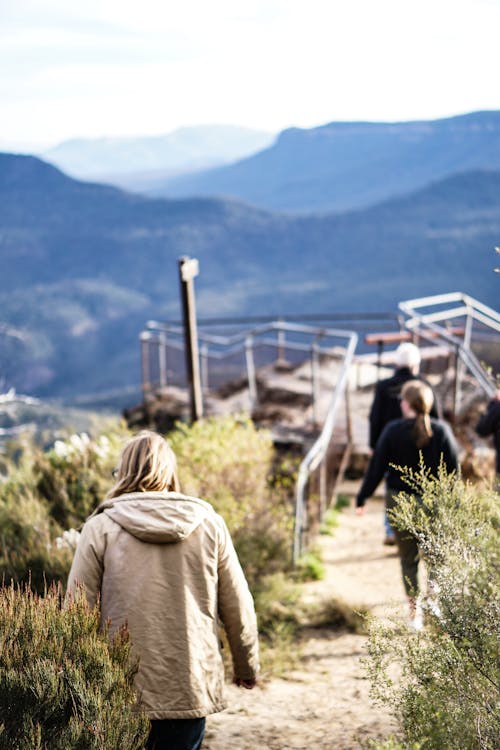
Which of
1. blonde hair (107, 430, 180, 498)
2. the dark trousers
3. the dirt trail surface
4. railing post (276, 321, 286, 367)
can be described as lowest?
the dirt trail surface

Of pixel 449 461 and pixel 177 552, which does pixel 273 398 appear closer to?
pixel 449 461

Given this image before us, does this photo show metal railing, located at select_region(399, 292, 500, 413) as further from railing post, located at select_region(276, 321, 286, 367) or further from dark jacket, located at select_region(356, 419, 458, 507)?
dark jacket, located at select_region(356, 419, 458, 507)

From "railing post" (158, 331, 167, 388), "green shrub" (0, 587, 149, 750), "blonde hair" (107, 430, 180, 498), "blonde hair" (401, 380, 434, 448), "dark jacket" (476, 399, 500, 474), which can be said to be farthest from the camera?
"railing post" (158, 331, 167, 388)

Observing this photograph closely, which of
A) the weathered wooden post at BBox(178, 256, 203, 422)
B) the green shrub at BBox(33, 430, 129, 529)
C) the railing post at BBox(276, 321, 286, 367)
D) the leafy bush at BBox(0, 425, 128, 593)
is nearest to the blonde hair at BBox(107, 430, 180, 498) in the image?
the leafy bush at BBox(0, 425, 128, 593)

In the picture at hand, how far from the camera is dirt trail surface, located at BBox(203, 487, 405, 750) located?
3637 millimetres

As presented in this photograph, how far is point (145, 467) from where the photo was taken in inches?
106

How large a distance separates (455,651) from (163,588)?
0.83 m

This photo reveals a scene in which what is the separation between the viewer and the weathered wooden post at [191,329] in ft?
26.3

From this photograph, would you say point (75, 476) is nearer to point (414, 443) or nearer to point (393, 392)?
point (393, 392)

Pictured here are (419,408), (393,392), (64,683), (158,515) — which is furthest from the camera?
Result: (393,392)

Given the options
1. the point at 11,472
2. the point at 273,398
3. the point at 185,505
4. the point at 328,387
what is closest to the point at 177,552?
the point at 185,505

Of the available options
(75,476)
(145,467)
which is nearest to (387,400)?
(75,476)

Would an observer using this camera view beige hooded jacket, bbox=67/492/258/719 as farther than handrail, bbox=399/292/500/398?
No

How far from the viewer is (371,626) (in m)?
2.64
